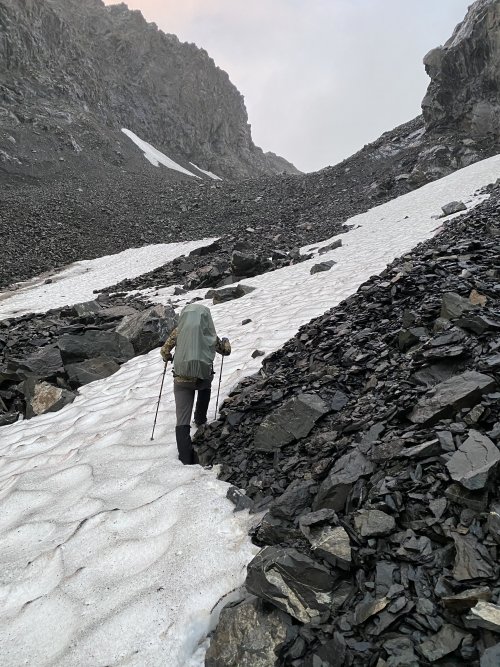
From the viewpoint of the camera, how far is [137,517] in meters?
4.92

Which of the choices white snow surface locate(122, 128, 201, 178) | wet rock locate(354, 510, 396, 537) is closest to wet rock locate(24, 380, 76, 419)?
wet rock locate(354, 510, 396, 537)

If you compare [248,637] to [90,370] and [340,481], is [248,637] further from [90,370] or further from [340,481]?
[90,370]

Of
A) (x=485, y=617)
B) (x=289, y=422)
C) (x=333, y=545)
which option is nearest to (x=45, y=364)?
(x=289, y=422)

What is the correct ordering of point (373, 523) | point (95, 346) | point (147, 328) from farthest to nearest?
point (147, 328) < point (95, 346) < point (373, 523)

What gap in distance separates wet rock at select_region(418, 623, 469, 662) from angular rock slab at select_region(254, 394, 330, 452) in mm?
2863

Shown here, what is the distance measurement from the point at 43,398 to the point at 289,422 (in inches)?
232

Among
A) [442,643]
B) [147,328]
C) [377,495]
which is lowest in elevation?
[442,643]

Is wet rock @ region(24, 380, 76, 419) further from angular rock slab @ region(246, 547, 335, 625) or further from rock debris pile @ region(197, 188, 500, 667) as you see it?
angular rock slab @ region(246, 547, 335, 625)

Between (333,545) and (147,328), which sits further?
(147,328)

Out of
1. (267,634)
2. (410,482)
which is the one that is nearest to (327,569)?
(267,634)

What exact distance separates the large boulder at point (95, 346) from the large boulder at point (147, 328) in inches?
8.2

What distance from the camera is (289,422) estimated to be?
564 centimetres

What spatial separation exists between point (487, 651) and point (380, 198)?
32.0 m

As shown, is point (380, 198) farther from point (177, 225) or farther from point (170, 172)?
point (170, 172)
